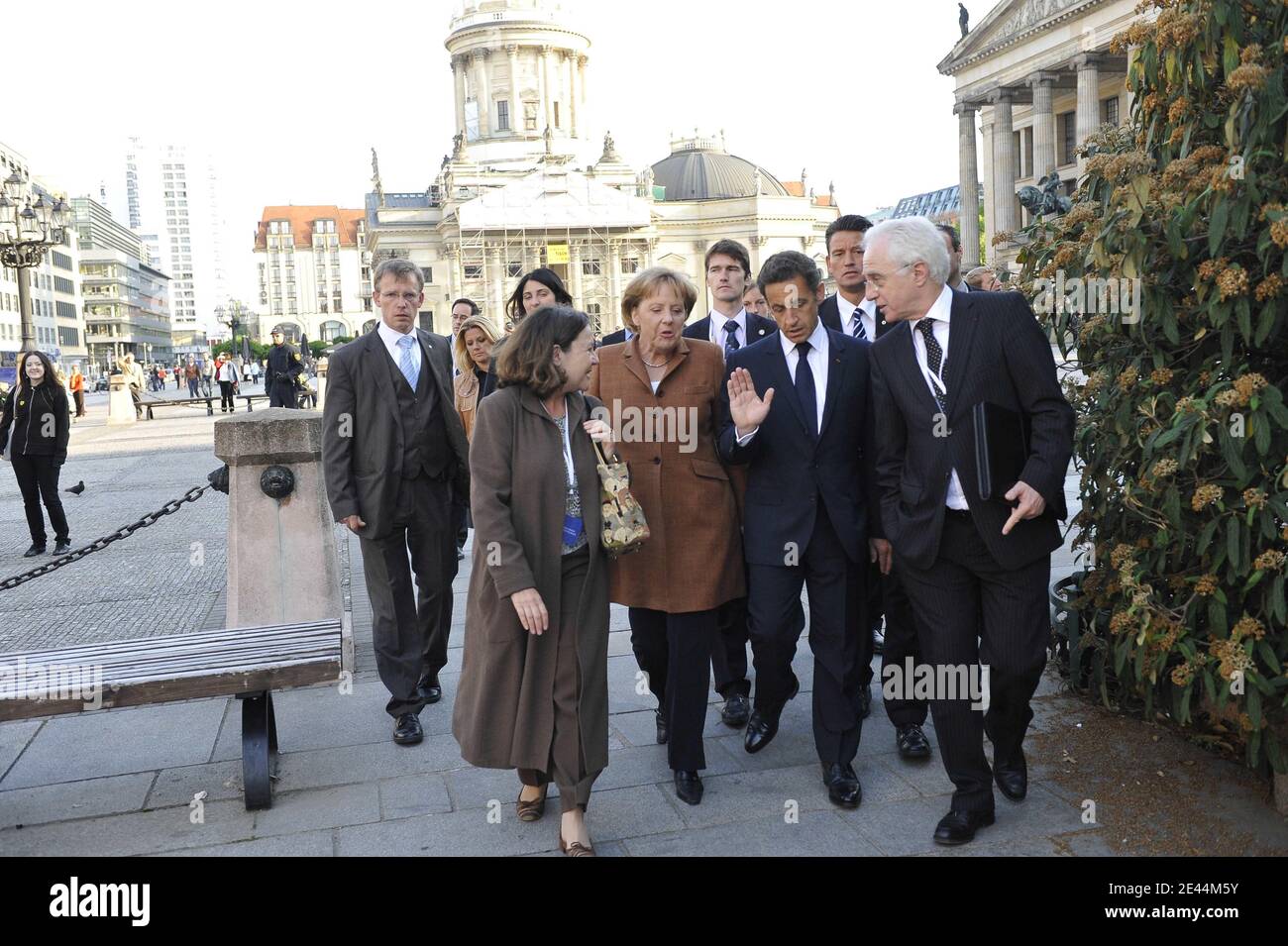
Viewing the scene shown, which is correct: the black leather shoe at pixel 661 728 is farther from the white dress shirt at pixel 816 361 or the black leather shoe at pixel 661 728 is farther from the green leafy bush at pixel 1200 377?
the green leafy bush at pixel 1200 377

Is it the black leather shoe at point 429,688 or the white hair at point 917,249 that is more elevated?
the white hair at point 917,249

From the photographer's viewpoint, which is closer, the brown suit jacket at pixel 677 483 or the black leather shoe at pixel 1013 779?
the black leather shoe at pixel 1013 779

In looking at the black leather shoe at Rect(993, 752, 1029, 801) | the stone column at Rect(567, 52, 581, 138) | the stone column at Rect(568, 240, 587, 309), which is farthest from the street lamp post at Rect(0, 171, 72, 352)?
the stone column at Rect(567, 52, 581, 138)

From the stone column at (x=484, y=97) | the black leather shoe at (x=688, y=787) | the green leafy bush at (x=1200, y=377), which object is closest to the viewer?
the green leafy bush at (x=1200, y=377)

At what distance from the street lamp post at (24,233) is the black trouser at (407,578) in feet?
50.2

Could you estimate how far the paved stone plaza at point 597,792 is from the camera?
13.2 ft

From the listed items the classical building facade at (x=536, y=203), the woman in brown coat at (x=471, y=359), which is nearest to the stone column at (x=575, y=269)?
the classical building facade at (x=536, y=203)

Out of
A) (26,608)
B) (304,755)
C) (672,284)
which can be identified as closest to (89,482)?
(26,608)

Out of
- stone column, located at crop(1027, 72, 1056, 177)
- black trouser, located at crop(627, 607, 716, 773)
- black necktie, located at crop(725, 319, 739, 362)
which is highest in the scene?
stone column, located at crop(1027, 72, 1056, 177)

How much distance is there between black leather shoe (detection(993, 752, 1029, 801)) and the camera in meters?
4.27

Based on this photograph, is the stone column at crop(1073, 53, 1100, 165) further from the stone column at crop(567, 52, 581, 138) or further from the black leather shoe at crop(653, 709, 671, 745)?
the black leather shoe at crop(653, 709, 671, 745)

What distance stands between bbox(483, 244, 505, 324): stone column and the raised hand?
85.6m

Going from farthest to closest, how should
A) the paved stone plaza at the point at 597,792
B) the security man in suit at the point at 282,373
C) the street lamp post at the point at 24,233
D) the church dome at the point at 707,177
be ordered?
the church dome at the point at 707,177
the security man in suit at the point at 282,373
the street lamp post at the point at 24,233
the paved stone plaza at the point at 597,792
